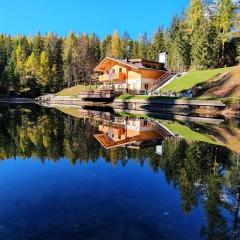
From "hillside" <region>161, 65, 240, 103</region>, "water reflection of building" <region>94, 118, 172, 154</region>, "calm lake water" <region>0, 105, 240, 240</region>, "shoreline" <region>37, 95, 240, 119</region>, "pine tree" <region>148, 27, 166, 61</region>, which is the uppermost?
"pine tree" <region>148, 27, 166, 61</region>

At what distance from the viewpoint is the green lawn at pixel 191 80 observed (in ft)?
152

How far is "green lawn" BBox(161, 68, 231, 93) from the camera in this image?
46.3m

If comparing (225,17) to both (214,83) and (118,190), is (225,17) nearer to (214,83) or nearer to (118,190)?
(214,83)

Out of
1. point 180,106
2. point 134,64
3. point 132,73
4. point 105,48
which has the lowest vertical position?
point 180,106

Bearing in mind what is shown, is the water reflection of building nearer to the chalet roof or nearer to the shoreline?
the shoreline

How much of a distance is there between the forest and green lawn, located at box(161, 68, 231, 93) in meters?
5.12

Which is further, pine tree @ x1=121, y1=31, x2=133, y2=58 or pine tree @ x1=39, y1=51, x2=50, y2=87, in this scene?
pine tree @ x1=121, y1=31, x2=133, y2=58

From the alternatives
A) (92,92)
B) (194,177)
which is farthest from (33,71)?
(194,177)

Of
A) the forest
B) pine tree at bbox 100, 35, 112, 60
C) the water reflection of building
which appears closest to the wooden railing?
the forest

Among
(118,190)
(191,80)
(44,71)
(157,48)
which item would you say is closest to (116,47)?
(157,48)

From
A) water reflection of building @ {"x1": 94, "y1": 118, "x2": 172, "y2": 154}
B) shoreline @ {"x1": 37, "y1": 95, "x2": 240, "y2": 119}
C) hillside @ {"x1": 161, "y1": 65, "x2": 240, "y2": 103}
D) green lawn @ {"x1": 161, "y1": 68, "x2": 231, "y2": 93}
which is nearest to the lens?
water reflection of building @ {"x1": 94, "y1": 118, "x2": 172, "y2": 154}

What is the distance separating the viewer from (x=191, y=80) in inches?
1955

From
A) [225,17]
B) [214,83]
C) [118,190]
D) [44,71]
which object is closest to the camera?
[118,190]

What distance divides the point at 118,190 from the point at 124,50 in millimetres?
100878
